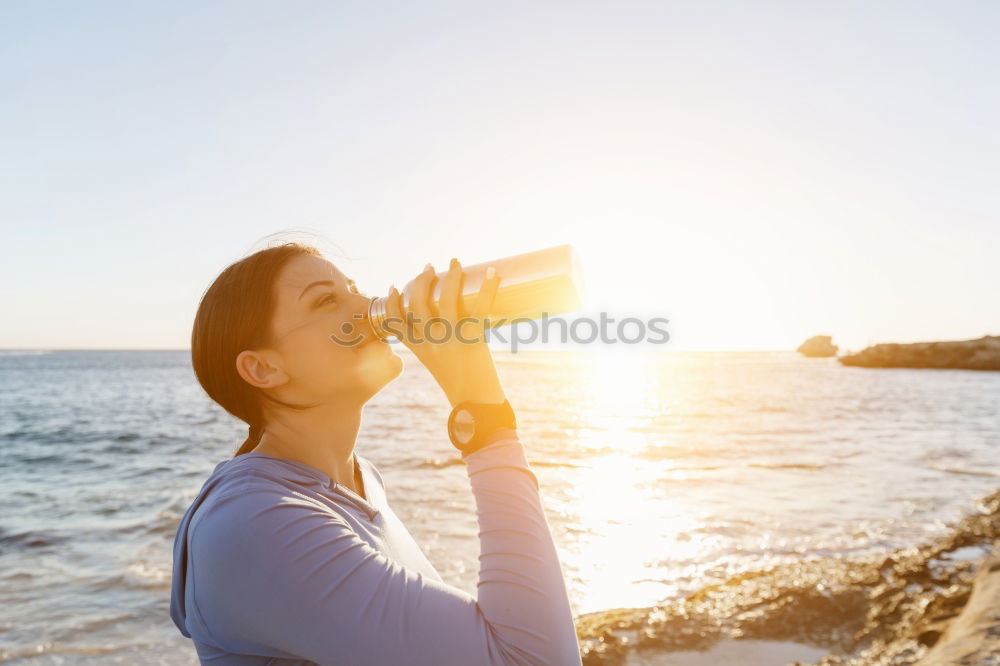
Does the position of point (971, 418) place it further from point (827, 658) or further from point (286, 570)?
point (286, 570)

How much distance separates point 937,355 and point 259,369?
7323 cm

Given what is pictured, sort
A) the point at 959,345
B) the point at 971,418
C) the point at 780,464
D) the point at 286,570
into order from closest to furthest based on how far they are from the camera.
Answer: the point at 286,570
the point at 780,464
the point at 971,418
the point at 959,345

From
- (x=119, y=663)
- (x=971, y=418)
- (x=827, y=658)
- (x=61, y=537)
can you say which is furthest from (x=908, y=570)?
(x=971, y=418)

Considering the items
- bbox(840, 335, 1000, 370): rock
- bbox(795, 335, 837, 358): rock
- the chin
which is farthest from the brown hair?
bbox(795, 335, 837, 358): rock

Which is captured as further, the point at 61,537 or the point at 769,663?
the point at 61,537

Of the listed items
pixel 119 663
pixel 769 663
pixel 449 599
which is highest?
pixel 449 599

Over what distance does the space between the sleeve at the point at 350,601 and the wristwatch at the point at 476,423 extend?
24 cm

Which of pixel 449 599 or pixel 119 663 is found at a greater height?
pixel 449 599

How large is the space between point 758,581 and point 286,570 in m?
5.66

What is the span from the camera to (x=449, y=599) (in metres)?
1.19

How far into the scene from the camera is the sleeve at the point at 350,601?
1125mm

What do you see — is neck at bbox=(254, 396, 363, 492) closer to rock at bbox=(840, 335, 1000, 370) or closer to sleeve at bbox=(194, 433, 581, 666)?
sleeve at bbox=(194, 433, 581, 666)

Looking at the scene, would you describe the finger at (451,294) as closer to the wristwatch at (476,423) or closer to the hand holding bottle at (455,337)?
the hand holding bottle at (455,337)

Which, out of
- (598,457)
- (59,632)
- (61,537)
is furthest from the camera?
(598,457)
